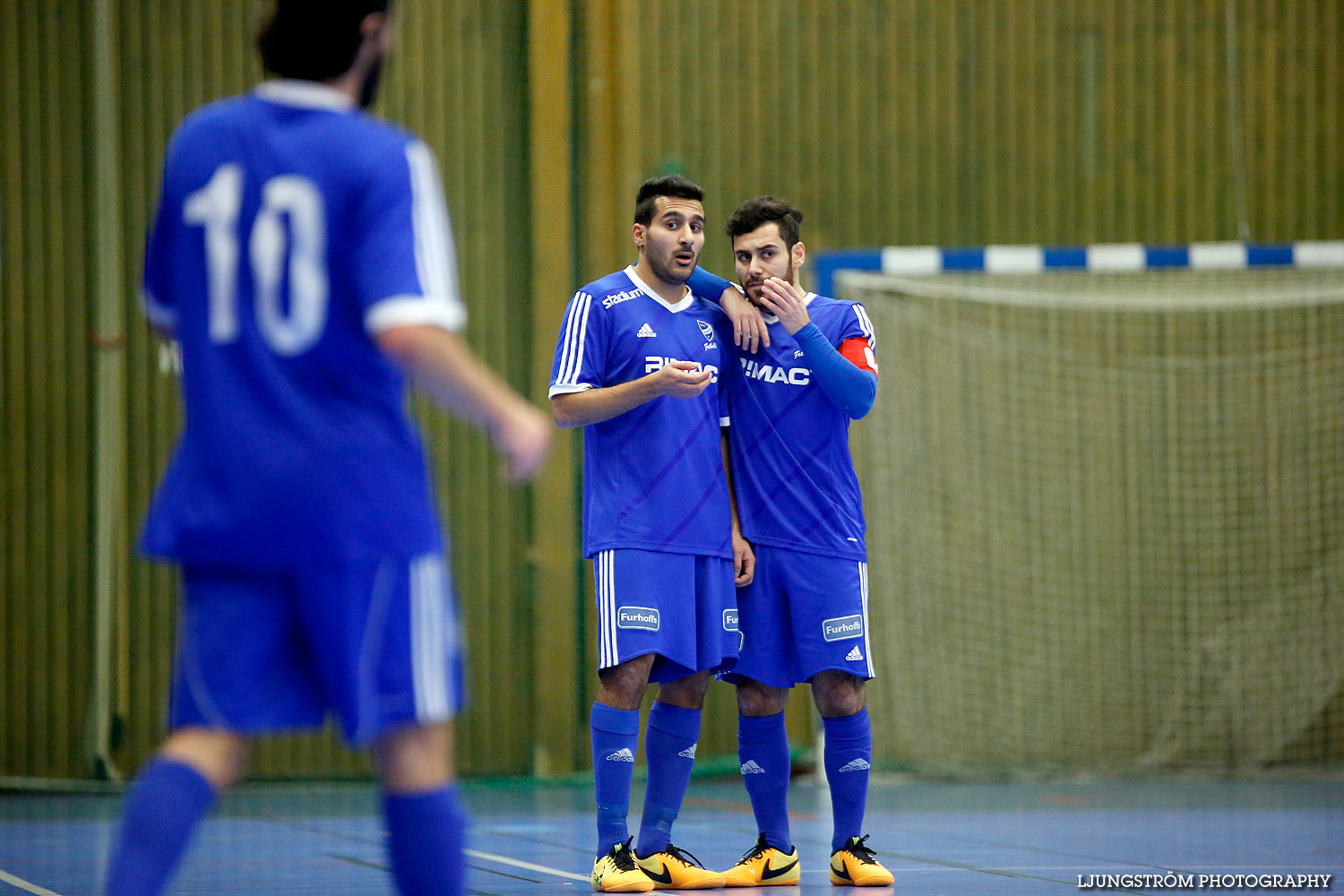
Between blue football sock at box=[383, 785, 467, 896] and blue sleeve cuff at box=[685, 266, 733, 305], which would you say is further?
blue sleeve cuff at box=[685, 266, 733, 305]

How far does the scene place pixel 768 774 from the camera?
4582 mm

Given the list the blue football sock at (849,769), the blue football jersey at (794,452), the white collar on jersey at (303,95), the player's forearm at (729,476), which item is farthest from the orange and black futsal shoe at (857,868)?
the white collar on jersey at (303,95)

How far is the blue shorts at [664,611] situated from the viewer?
433cm

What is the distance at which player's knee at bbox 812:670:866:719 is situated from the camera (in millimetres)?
4605

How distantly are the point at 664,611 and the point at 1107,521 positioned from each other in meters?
5.12

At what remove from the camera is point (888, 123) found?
8.98 metres

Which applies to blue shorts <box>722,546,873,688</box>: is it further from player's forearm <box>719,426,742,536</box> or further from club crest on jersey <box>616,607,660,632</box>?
club crest on jersey <box>616,607,660,632</box>

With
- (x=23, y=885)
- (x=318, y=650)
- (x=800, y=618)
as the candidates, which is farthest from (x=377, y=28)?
(x=23, y=885)

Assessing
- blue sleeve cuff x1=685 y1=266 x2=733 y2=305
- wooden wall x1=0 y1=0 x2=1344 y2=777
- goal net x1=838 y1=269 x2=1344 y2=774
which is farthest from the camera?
goal net x1=838 y1=269 x2=1344 y2=774

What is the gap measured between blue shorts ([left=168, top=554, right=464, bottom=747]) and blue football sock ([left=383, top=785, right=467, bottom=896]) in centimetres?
13

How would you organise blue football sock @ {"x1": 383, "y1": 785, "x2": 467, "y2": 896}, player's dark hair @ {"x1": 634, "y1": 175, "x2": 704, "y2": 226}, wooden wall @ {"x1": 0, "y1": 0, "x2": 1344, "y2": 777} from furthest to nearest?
wooden wall @ {"x1": 0, "y1": 0, "x2": 1344, "y2": 777}
player's dark hair @ {"x1": 634, "y1": 175, "x2": 704, "y2": 226}
blue football sock @ {"x1": 383, "y1": 785, "x2": 467, "y2": 896}

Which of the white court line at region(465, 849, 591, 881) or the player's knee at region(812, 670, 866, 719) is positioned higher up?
the player's knee at region(812, 670, 866, 719)

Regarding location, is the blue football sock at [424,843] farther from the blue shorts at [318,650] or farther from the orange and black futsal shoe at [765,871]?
the orange and black futsal shoe at [765,871]

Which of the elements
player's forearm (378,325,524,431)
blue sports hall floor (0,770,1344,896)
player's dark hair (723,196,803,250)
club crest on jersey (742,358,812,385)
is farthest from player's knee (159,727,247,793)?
player's dark hair (723,196,803,250)
